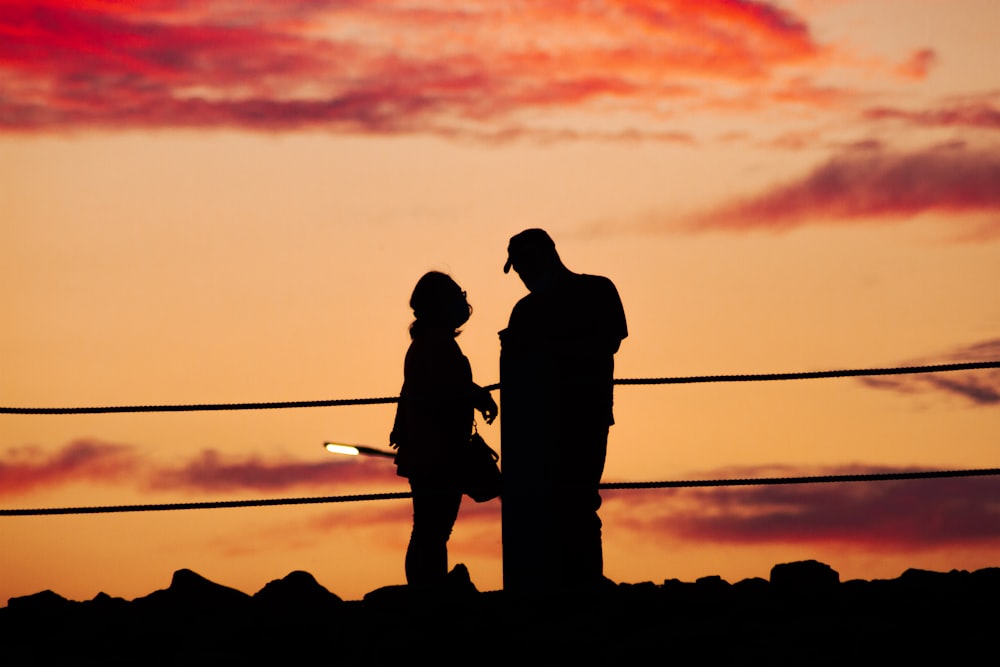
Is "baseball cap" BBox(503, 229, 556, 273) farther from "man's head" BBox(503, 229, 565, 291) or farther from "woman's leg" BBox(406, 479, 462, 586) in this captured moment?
"woman's leg" BBox(406, 479, 462, 586)

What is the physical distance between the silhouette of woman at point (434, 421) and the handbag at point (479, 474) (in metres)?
0.04

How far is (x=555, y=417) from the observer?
6.59 metres

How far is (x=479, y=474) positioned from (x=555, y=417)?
48cm

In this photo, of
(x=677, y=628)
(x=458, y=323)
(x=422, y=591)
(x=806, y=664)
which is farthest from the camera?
(x=458, y=323)

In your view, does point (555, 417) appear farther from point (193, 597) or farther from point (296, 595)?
point (193, 597)

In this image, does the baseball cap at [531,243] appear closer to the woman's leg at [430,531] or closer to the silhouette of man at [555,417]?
the silhouette of man at [555,417]

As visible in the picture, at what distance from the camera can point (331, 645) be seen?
5.41 meters

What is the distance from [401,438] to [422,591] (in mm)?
803

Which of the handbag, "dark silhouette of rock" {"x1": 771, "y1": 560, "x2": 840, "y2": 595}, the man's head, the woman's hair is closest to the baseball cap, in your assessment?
the man's head

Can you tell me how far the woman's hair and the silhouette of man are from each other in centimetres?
26

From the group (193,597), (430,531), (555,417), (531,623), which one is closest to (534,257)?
(555,417)

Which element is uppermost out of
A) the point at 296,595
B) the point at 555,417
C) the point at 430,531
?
the point at 555,417

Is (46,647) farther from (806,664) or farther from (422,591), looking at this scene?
(806,664)

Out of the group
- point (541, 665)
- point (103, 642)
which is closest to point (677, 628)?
point (541, 665)
